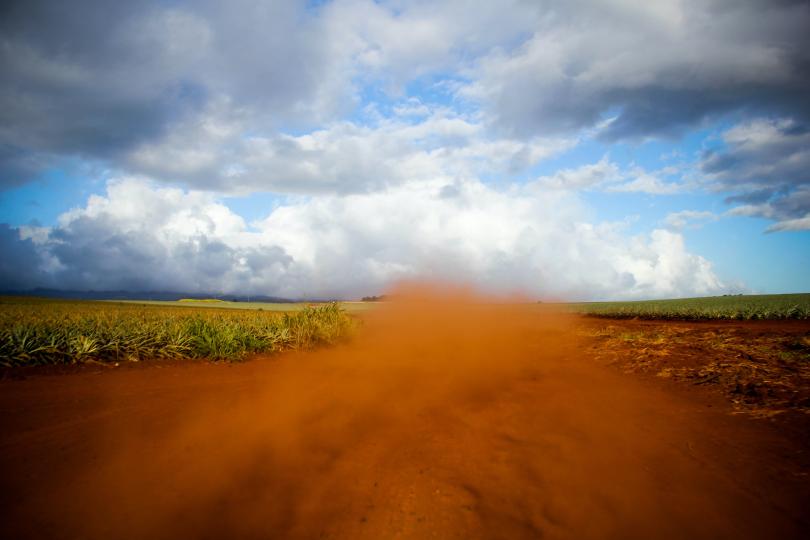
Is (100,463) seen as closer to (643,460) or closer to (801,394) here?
(643,460)

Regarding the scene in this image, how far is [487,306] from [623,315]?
735 inches

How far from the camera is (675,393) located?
20.0ft

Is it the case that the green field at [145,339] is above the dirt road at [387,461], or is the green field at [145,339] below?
above

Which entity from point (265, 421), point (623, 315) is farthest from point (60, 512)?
point (623, 315)

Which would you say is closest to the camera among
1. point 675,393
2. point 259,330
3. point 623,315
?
point 675,393

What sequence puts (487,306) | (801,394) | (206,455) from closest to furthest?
(206,455) < (801,394) < (487,306)

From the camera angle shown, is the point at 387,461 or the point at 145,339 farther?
the point at 145,339

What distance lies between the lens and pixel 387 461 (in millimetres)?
4113

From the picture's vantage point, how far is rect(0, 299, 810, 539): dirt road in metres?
3.05

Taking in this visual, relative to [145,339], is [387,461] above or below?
below

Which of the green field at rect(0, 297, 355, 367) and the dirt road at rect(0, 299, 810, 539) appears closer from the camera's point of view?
the dirt road at rect(0, 299, 810, 539)

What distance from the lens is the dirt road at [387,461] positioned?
3055 mm

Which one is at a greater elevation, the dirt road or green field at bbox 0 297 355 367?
green field at bbox 0 297 355 367

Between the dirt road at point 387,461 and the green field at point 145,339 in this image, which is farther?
the green field at point 145,339
